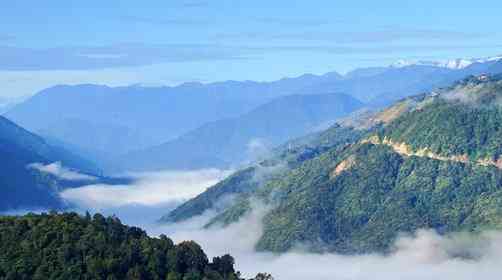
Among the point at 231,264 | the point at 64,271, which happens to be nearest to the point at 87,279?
the point at 64,271

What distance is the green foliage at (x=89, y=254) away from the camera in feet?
478

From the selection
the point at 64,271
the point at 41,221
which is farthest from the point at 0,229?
the point at 64,271

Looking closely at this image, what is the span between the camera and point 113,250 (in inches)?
5974

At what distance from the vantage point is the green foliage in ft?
478

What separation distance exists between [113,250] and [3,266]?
17187 mm

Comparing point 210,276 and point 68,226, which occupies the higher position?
point 68,226

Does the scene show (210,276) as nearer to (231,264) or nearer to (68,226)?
(231,264)

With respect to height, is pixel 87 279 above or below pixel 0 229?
below

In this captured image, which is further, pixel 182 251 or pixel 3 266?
pixel 182 251

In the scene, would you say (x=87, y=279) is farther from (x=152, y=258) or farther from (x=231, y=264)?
(x=231, y=264)

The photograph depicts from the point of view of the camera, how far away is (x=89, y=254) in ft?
491

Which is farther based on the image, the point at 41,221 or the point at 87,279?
the point at 41,221

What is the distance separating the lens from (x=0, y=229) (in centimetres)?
15688

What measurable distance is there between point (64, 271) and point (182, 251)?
65.9 ft
